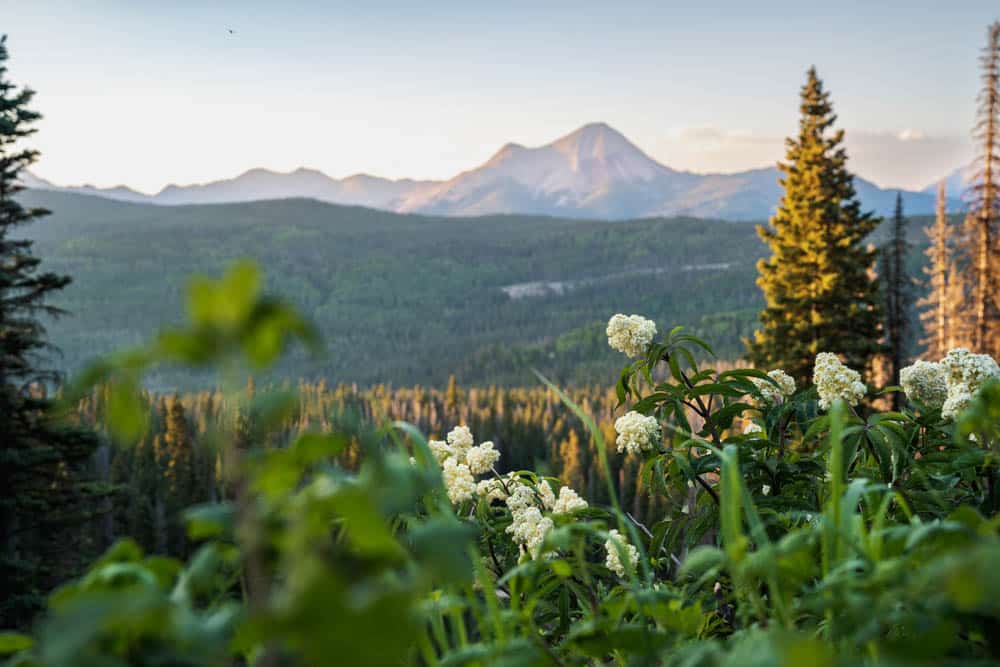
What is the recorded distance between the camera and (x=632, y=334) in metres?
3.22

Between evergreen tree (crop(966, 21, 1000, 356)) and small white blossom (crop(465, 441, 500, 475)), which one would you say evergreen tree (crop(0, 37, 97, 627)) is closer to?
small white blossom (crop(465, 441, 500, 475))

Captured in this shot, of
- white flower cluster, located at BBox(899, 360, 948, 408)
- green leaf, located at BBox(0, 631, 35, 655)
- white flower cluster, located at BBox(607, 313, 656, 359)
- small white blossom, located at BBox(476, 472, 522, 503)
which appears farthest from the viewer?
white flower cluster, located at BBox(607, 313, 656, 359)

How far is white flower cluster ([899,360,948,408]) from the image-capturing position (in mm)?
2939

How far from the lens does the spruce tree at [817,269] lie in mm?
26188

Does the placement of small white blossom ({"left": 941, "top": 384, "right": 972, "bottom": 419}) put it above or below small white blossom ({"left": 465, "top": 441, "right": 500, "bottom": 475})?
above

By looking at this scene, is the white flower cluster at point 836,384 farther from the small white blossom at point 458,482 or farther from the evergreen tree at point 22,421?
the evergreen tree at point 22,421

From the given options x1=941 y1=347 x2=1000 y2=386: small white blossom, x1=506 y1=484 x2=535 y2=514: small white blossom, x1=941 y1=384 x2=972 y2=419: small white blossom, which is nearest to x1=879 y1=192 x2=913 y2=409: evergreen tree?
x1=941 y1=347 x2=1000 y2=386: small white blossom

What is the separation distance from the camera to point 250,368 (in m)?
0.84

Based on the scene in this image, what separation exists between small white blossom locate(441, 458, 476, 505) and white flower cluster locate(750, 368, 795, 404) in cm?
120

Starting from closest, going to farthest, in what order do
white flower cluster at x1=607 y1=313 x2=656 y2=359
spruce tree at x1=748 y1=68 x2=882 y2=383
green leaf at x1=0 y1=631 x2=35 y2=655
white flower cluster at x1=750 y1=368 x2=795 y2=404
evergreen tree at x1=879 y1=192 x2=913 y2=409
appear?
green leaf at x1=0 y1=631 x2=35 y2=655 < white flower cluster at x1=750 y1=368 x2=795 y2=404 < white flower cluster at x1=607 y1=313 x2=656 y2=359 < spruce tree at x1=748 y1=68 x2=882 y2=383 < evergreen tree at x1=879 y1=192 x2=913 y2=409

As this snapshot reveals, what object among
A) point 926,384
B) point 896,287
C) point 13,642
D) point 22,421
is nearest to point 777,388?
point 926,384

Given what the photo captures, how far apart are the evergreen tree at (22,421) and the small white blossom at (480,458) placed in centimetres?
2144

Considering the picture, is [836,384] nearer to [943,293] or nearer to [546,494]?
[546,494]

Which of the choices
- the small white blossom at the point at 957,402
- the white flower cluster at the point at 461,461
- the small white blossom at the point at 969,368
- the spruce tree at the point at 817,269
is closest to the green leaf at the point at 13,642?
the white flower cluster at the point at 461,461
